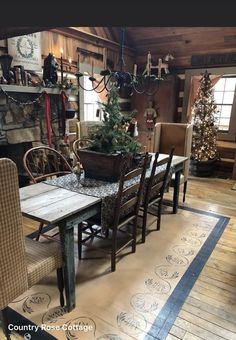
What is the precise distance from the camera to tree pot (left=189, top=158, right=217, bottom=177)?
16.3 ft

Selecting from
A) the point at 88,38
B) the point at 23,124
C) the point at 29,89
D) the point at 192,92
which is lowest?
the point at 23,124

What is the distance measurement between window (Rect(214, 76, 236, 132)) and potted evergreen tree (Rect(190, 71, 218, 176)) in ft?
2.12

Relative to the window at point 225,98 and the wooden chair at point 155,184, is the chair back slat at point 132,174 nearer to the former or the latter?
the wooden chair at point 155,184

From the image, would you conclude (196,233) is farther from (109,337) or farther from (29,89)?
(29,89)

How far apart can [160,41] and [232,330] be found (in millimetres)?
5457

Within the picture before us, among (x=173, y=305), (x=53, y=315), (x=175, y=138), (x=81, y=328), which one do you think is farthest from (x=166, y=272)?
(x=175, y=138)

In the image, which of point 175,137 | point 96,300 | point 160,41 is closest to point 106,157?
point 96,300

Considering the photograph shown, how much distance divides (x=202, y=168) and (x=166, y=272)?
10.5ft

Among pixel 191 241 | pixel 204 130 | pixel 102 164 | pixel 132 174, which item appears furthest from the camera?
pixel 204 130

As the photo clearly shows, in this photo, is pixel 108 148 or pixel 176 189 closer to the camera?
pixel 108 148

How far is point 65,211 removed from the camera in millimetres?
1601

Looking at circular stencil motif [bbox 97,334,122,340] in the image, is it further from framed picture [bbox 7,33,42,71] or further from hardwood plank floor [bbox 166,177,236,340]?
framed picture [bbox 7,33,42,71]

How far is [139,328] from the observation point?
1638 mm

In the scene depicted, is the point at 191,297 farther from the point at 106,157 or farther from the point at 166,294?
the point at 106,157
